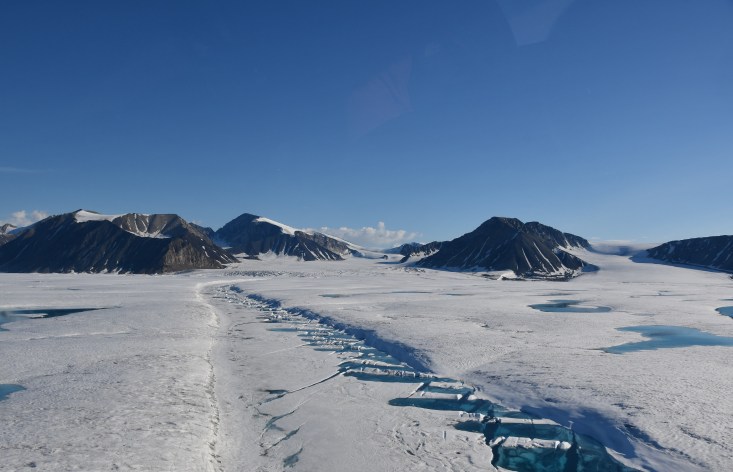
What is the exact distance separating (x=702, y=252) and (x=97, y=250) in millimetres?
206479

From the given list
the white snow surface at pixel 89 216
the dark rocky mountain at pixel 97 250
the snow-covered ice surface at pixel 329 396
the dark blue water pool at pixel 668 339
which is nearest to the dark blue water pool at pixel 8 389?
the snow-covered ice surface at pixel 329 396

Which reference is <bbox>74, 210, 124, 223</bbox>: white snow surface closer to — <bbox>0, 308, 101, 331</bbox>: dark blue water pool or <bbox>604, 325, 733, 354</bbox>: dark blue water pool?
<bbox>0, 308, 101, 331</bbox>: dark blue water pool

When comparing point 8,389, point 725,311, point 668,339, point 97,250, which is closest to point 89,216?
point 97,250

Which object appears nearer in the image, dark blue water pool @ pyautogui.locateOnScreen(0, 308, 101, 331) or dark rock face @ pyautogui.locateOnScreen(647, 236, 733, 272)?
dark blue water pool @ pyautogui.locateOnScreen(0, 308, 101, 331)

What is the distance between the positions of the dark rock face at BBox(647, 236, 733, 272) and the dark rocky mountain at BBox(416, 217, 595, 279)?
126 feet

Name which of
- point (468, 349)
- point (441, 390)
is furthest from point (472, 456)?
point (468, 349)

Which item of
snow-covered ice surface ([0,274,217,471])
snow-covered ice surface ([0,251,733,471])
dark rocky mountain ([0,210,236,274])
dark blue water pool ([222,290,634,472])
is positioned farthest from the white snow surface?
dark blue water pool ([222,290,634,472])

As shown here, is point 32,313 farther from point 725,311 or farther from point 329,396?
point 725,311

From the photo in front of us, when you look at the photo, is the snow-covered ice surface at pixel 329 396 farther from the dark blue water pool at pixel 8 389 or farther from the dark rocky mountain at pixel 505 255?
the dark rocky mountain at pixel 505 255

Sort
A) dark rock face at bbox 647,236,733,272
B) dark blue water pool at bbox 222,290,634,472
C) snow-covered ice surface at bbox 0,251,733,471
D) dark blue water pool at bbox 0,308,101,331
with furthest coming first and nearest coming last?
1. dark rock face at bbox 647,236,733,272
2. dark blue water pool at bbox 0,308,101,331
3. dark blue water pool at bbox 222,290,634,472
4. snow-covered ice surface at bbox 0,251,733,471

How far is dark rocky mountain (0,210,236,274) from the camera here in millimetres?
128125

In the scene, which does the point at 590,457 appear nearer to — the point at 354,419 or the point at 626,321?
the point at 354,419

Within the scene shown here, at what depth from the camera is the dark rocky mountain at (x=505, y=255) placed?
136 metres

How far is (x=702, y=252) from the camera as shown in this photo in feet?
518
